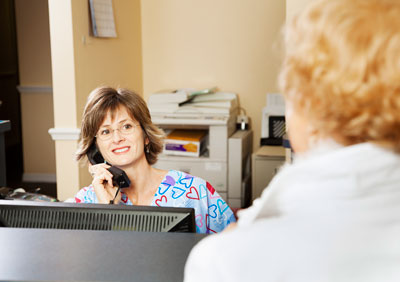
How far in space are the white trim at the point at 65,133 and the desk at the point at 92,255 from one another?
2382 mm

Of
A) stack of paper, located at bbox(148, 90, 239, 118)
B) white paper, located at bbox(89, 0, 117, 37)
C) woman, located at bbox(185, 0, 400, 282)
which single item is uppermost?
white paper, located at bbox(89, 0, 117, 37)

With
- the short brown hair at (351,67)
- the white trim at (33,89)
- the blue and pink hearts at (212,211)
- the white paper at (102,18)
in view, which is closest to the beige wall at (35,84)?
the white trim at (33,89)

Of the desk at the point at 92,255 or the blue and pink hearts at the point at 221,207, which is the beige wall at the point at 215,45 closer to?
the blue and pink hearts at the point at 221,207

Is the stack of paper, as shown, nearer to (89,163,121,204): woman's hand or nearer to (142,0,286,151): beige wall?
(142,0,286,151): beige wall

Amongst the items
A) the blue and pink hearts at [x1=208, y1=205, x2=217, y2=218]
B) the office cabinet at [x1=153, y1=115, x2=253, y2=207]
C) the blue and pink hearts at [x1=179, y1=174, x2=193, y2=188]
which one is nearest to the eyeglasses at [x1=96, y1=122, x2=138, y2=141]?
the blue and pink hearts at [x1=179, y1=174, x2=193, y2=188]

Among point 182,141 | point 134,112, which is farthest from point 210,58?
point 134,112

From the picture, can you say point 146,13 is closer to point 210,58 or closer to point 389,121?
point 210,58

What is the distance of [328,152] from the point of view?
0.57 metres

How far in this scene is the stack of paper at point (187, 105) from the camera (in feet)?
12.4

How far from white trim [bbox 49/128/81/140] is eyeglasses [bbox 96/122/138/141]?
1.50m

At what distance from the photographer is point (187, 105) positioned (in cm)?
388

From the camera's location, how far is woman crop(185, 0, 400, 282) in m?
0.53

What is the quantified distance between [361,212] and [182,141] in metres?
3.25

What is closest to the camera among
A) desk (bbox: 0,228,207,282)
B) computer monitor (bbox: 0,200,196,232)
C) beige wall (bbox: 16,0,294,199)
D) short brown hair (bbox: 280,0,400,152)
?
short brown hair (bbox: 280,0,400,152)
